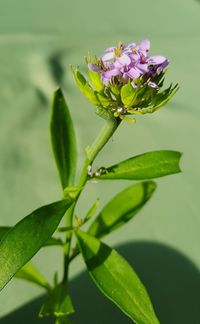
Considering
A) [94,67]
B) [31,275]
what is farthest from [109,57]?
[31,275]

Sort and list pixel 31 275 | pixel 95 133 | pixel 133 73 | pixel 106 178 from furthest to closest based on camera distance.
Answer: pixel 95 133
pixel 31 275
pixel 106 178
pixel 133 73

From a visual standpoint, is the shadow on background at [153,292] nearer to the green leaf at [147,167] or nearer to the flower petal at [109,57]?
the green leaf at [147,167]

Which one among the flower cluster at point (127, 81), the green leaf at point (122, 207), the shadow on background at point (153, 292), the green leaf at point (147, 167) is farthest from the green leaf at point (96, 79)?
the shadow on background at point (153, 292)

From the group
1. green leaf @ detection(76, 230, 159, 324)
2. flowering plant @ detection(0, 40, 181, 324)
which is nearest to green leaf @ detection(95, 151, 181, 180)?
flowering plant @ detection(0, 40, 181, 324)

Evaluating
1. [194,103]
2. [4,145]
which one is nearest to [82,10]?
[194,103]

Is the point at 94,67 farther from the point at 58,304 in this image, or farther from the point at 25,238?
the point at 58,304

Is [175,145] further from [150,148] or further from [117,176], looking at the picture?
[117,176]
